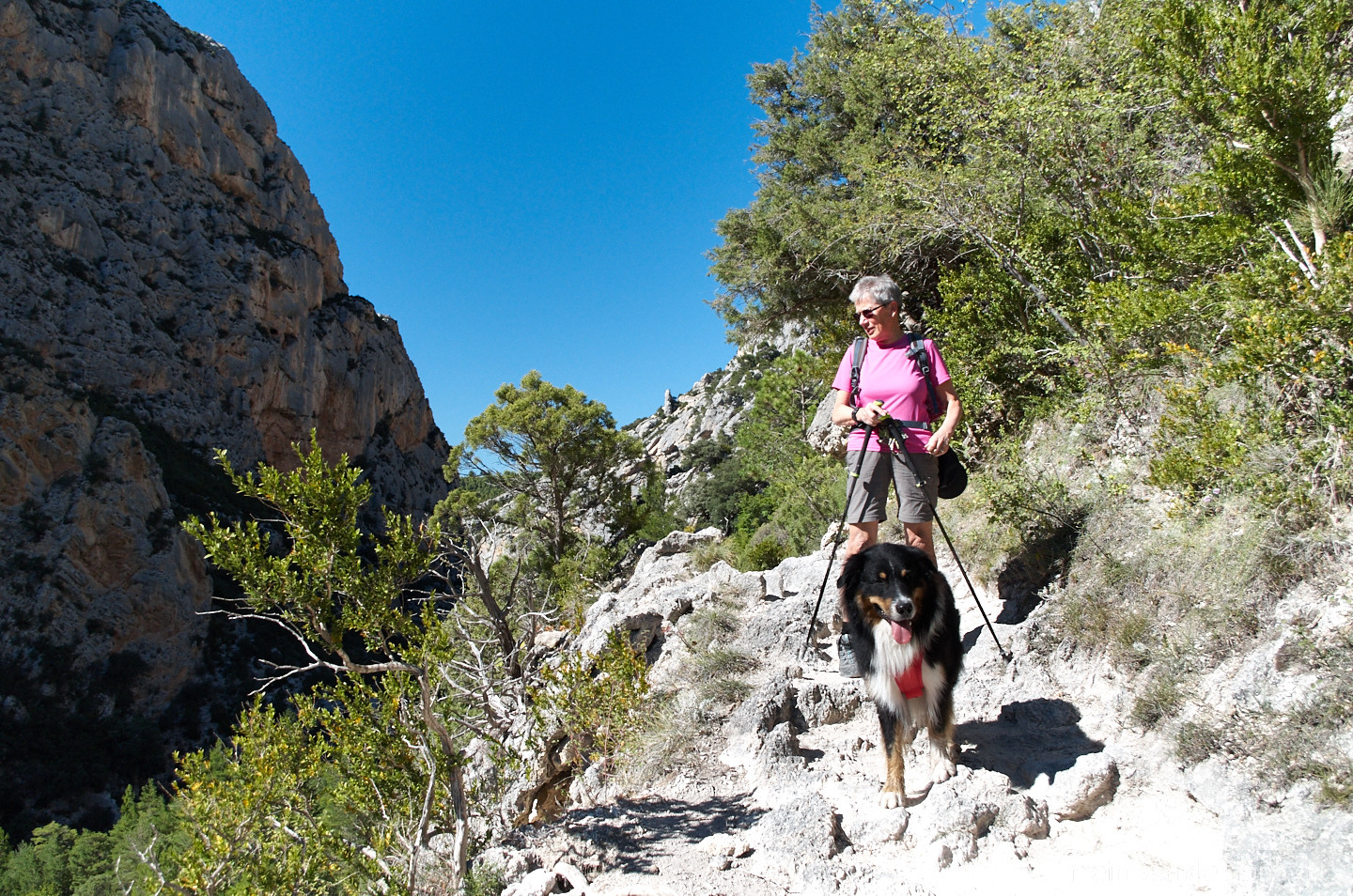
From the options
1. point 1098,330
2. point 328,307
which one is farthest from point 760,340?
point 328,307

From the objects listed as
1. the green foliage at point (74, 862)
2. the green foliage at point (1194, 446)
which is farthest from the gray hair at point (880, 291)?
the green foliage at point (74, 862)

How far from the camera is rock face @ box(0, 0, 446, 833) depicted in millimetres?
25906

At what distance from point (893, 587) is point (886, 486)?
0.90 meters

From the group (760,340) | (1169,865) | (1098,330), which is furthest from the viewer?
(760,340)

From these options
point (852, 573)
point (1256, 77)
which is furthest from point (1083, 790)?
point (1256, 77)

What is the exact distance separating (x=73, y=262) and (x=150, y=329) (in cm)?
414

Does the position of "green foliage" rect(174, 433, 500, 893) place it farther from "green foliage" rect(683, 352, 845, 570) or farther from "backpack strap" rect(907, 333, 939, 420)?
"green foliage" rect(683, 352, 845, 570)

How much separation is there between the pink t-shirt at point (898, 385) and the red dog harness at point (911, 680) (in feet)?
3.40

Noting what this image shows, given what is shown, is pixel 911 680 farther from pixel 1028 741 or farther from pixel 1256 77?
pixel 1256 77

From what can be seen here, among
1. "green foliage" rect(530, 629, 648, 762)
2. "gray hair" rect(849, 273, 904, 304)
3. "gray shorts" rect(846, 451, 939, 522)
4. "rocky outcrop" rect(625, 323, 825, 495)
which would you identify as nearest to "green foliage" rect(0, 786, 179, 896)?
"green foliage" rect(530, 629, 648, 762)

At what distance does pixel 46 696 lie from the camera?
944 inches

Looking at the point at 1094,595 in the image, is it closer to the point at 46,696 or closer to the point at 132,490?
the point at 46,696

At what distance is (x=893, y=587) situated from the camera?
238 centimetres

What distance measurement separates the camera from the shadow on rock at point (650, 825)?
7.92ft
